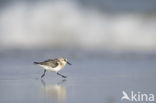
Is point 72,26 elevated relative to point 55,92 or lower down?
elevated

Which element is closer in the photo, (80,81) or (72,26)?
(80,81)

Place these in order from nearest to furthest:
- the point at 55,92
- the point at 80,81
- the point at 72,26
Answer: the point at 55,92 → the point at 80,81 → the point at 72,26

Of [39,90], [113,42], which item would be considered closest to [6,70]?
[39,90]

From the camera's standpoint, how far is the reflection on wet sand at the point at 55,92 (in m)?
8.58

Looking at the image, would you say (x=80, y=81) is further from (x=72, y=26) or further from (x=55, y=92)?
(x=72, y=26)

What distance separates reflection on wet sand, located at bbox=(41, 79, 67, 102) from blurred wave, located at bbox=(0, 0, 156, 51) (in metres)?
6.30

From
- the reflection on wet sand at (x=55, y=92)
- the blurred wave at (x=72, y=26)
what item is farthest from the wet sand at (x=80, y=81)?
the blurred wave at (x=72, y=26)

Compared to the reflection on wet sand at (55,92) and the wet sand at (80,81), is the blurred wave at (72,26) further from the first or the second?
the reflection on wet sand at (55,92)

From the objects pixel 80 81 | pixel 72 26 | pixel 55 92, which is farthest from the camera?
pixel 72 26

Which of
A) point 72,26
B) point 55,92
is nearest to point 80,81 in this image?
point 55,92

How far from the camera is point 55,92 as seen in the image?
9.09m

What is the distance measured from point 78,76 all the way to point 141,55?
3.86 meters

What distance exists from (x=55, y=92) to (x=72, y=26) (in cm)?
852

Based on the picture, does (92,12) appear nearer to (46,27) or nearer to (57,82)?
(46,27)
